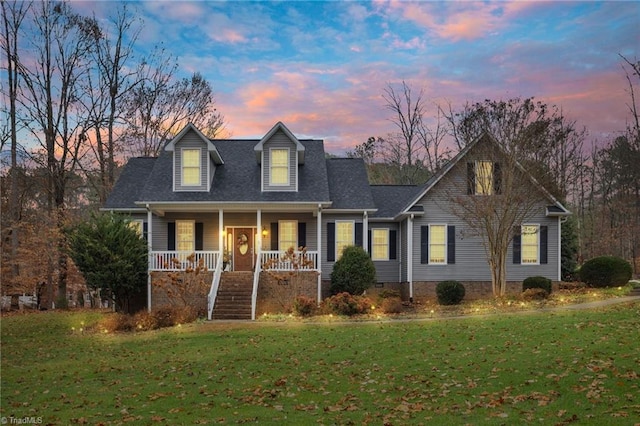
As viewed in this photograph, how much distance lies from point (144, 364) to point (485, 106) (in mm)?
15406

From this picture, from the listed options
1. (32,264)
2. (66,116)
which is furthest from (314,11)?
(32,264)

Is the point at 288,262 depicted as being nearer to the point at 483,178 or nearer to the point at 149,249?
the point at 149,249

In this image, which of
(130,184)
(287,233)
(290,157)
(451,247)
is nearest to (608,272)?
(451,247)

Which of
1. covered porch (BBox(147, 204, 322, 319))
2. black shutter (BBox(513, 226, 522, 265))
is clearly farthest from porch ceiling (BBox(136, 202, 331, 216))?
black shutter (BBox(513, 226, 522, 265))

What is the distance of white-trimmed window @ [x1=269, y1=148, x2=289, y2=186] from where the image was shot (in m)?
24.2

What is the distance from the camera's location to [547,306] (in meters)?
19.0

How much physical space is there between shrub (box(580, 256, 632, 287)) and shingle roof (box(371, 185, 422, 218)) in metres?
7.80

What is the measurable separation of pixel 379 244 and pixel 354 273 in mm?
3952

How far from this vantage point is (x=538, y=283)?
22.2 meters

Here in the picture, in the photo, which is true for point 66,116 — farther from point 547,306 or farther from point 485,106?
point 547,306

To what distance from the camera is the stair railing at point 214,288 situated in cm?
2003

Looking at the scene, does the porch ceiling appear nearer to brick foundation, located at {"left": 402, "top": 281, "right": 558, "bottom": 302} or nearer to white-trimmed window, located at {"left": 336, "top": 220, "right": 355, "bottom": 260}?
white-trimmed window, located at {"left": 336, "top": 220, "right": 355, "bottom": 260}

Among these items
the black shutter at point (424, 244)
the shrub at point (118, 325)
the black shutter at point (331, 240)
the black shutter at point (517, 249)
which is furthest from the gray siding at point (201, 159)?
the black shutter at point (517, 249)

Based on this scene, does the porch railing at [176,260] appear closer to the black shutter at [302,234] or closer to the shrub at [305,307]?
the black shutter at [302,234]
